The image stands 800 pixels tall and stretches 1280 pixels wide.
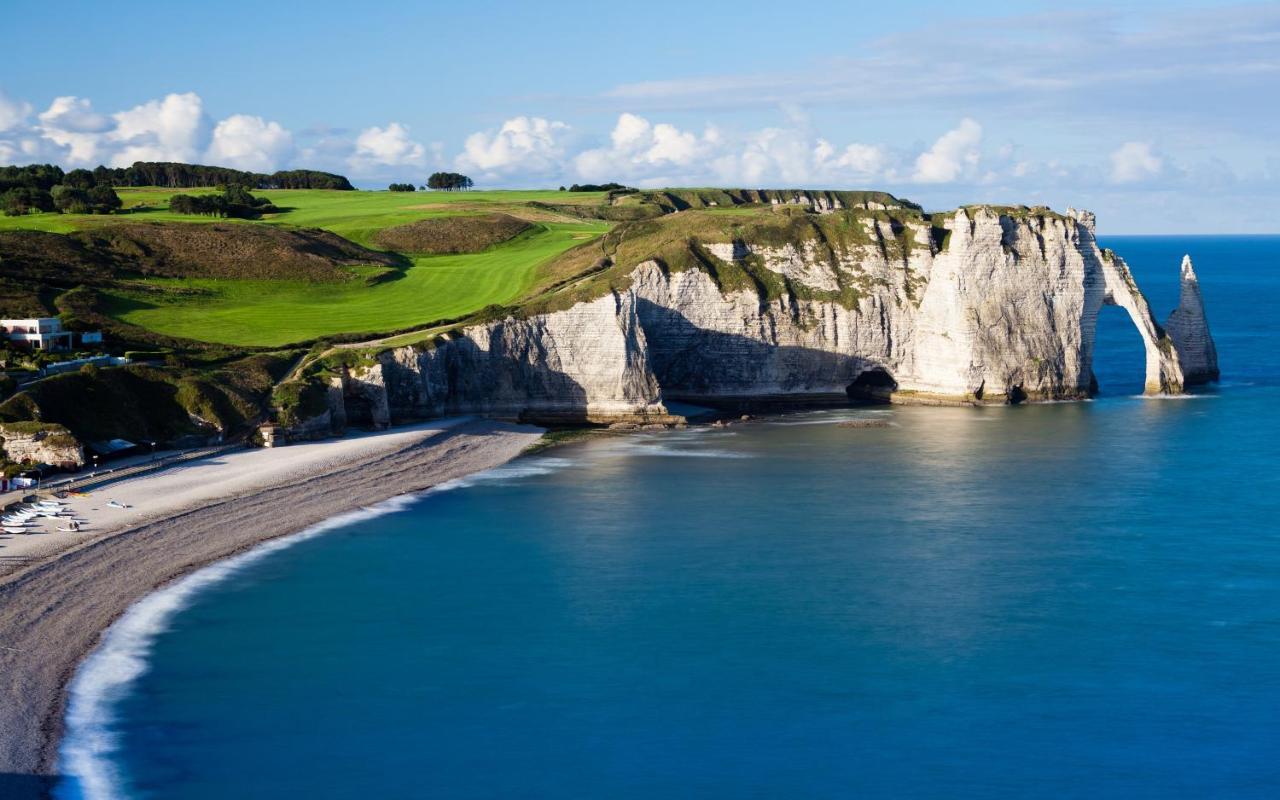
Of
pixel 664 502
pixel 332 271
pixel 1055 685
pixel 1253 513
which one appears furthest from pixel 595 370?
pixel 1055 685

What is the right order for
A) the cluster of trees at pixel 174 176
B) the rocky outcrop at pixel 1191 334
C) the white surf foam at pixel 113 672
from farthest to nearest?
the cluster of trees at pixel 174 176 → the rocky outcrop at pixel 1191 334 → the white surf foam at pixel 113 672

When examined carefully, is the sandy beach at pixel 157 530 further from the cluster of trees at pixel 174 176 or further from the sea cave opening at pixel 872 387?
the cluster of trees at pixel 174 176

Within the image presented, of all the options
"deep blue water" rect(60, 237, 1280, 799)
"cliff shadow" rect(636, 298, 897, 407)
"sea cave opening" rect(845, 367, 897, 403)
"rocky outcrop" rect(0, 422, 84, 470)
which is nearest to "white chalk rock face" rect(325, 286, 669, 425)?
"cliff shadow" rect(636, 298, 897, 407)

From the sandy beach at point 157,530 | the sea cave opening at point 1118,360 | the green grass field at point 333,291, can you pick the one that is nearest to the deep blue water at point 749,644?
the sandy beach at point 157,530

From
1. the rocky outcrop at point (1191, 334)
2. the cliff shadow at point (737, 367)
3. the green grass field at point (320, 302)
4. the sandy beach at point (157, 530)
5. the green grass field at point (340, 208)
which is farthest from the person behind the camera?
the green grass field at point (340, 208)

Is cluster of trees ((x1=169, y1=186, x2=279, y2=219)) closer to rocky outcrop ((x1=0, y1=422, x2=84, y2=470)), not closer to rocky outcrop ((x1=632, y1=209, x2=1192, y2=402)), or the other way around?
rocky outcrop ((x1=632, y1=209, x2=1192, y2=402))

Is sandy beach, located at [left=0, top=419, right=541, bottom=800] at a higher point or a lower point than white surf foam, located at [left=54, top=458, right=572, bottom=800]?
higher

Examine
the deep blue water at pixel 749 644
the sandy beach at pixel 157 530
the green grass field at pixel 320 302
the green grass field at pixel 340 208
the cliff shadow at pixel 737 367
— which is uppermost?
the green grass field at pixel 340 208
